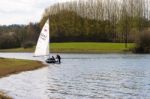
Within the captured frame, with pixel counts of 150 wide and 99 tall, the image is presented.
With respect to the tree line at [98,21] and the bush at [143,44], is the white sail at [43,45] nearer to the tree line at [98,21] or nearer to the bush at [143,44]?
the bush at [143,44]

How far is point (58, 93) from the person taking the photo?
1494 inches

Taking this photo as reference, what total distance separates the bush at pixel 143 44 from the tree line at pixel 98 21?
90.1ft

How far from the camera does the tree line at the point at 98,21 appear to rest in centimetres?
17500

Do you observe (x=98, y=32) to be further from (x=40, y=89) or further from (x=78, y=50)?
(x=40, y=89)

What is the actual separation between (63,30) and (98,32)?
15876 millimetres

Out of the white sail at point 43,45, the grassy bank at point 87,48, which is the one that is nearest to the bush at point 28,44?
the grassy bank at point 87,48

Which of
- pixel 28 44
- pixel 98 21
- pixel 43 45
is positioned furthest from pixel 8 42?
pixel 43 45

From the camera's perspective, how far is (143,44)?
460 feet

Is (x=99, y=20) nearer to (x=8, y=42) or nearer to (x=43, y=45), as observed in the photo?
(x=8, y=42)

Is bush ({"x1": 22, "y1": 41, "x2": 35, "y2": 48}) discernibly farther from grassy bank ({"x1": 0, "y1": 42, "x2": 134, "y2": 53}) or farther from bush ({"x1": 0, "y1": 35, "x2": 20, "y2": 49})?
grassy bank ({"x1": 0, "y1": 42, "x2": 134, "y2": 53})

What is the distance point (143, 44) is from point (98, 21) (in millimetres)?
49289

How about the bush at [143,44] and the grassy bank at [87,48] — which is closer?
the bush at [143,44]

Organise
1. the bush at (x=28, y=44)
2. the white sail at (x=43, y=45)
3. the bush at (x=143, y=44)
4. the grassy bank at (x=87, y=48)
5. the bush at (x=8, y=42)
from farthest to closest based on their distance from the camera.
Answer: the bush at (x=8, y=42) < the bush at (x=28, y=44) < the grassy bank at (x=87, y=48) < the bush at (x=143, y=44) < the white sail at (x=43, y=45)

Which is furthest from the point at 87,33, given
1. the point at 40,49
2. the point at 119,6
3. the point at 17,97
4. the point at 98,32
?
the point at 17,97
